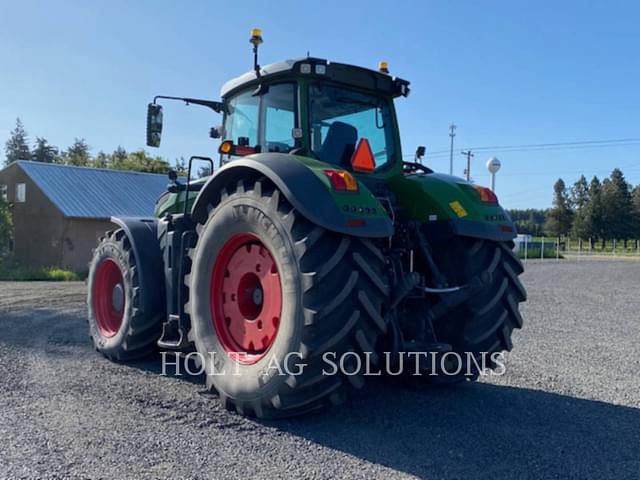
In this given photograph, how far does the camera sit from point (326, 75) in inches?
189

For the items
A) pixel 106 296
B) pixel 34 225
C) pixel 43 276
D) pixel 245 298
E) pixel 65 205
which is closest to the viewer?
pixel 245 298

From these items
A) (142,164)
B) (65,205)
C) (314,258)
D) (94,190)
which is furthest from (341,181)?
(142,164)

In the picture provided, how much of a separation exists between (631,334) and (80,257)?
79.9 ft

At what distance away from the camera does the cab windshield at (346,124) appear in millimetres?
4859

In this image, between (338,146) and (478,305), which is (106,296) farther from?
(478,305)

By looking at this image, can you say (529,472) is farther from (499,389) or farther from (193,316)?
(193,316)

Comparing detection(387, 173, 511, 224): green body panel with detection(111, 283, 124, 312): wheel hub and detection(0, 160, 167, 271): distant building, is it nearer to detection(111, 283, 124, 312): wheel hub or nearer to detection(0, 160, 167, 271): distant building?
detection(111, 283, 124, 312): wheel hub

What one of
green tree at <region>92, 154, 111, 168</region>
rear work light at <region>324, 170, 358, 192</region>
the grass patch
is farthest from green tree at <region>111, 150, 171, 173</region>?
rear work light at <region>324, 170, 358, 192</region>

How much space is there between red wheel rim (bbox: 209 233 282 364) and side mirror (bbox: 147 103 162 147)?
Result: 80.2 inches

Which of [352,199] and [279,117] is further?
[279,117]

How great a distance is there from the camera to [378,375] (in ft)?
17.3

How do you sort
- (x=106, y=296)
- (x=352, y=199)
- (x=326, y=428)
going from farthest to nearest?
(x=106, y=296), (x=326, y=428), (x=352, y=199)

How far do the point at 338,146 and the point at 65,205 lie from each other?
2561 cm

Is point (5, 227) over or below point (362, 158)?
below
